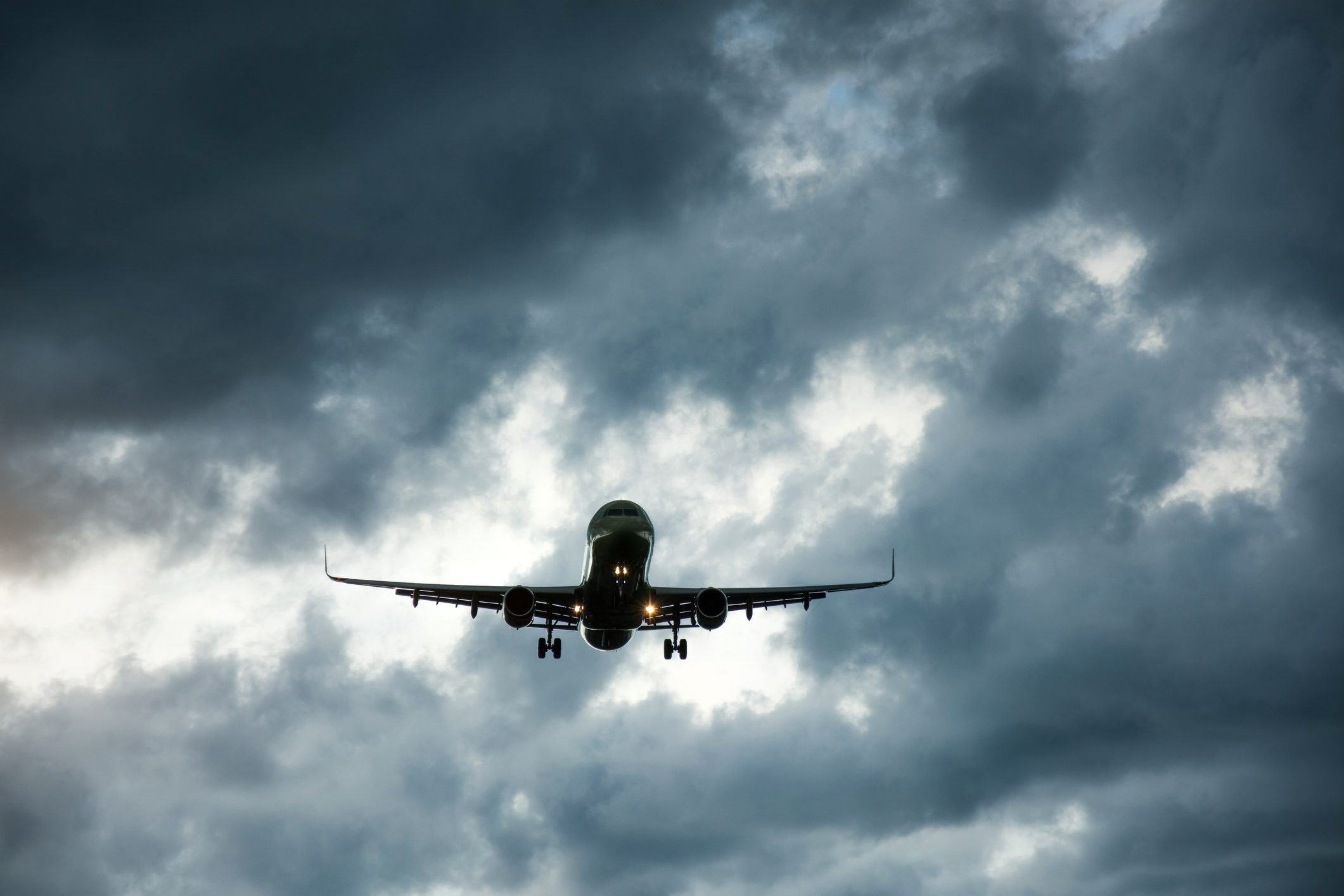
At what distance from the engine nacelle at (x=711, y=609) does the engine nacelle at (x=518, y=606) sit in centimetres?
775

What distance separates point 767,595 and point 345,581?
22.7m

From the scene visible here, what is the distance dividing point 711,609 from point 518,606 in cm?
889

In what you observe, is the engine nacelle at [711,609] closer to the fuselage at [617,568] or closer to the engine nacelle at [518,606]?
the fuselage at [617,568]

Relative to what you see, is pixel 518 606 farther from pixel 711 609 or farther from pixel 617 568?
pixel 711 609

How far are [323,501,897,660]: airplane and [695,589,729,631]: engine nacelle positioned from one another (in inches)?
1.2

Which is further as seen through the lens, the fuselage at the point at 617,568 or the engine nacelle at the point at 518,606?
the engine nacelle at the point at 518,606

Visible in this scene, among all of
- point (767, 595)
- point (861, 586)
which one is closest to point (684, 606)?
point (767, 595)

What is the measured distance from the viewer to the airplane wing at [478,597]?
6347cm

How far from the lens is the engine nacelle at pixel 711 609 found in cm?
5697

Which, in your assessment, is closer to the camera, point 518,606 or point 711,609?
point 518,606

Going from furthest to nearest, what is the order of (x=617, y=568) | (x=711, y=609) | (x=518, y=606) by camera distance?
1. (x=711, y=609)
2. (x=518, y=606)
3. (x=617, y=568)

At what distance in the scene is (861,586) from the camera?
212 ft

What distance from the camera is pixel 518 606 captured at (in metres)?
56.2

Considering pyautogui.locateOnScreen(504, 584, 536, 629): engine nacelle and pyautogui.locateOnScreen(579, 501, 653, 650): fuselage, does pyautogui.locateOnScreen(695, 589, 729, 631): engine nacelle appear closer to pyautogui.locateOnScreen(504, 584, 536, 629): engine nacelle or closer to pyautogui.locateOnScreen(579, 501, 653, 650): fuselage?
pyautogui.locateOnScreen(579, 501, 653, 650): fuselage
